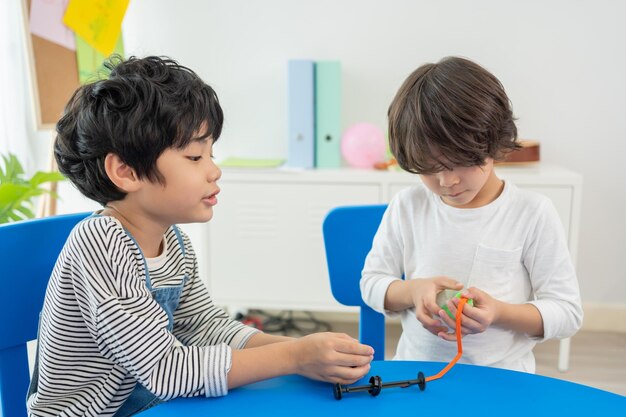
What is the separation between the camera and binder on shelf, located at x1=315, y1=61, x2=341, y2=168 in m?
2.48

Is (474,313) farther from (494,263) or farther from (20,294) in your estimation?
(20,294)

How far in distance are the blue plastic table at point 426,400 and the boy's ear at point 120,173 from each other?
1.08 feet

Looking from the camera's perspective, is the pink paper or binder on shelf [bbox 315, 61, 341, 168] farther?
binder on shelf [bbox 315, 61, 341, 168]

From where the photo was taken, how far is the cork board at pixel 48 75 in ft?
6.61

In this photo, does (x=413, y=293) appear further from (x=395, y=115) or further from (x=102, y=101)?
(x=102, y=101)

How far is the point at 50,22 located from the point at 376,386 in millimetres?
1717

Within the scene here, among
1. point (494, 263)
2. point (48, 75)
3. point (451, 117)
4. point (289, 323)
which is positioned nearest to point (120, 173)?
point (451, 117)

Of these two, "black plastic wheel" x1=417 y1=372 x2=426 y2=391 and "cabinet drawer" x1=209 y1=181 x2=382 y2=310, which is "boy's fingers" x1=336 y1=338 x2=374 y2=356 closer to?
"black plastic wheel" x1=417 y1=372 x2=426 y2=391

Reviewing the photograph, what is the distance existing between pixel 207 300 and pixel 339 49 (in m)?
1.86

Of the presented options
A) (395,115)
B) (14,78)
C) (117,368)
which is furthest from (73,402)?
(14,78)

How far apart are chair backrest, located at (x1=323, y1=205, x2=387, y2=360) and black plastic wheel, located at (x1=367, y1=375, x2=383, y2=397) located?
48 cm

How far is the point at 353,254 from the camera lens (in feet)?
4.30

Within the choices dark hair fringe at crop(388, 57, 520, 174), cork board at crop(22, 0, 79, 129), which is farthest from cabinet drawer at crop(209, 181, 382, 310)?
dark hair fringe at crop(388, 57, 520, 174)

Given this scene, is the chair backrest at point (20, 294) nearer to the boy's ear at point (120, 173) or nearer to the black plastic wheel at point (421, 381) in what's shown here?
the boy's ear at point (120, 173)
